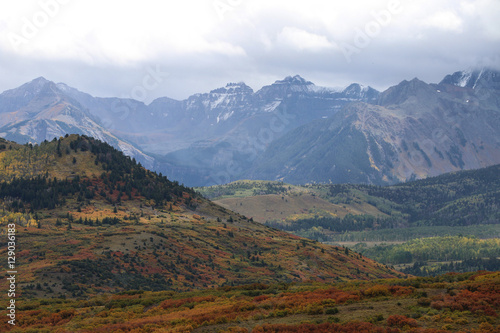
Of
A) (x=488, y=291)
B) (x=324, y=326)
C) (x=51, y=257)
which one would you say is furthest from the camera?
(x=51, y=257)

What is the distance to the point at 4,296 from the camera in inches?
4067

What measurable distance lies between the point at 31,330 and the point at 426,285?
5578 cm

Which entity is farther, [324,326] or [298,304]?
[298,304]

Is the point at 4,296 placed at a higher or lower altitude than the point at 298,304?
lower

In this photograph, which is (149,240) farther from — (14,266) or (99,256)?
(14,266)

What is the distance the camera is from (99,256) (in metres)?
145

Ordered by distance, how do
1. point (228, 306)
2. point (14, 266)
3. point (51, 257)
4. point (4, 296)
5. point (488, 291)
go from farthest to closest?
point (51, 257) < point (14, 266) < point (4, 296) < point (228, 306) < point (488, 291)

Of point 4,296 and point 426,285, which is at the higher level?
point 426,285

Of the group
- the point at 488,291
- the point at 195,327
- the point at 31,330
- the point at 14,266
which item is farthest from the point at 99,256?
the point at 488,291

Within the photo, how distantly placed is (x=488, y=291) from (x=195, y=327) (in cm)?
3710

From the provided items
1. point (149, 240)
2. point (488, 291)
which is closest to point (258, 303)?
point (488, 291)

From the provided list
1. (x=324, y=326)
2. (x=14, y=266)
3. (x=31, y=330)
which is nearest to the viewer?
(x=324, y=326)

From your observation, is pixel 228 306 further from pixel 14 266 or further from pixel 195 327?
pixel 14 266

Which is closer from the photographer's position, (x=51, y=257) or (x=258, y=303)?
(x=258, y=303)
